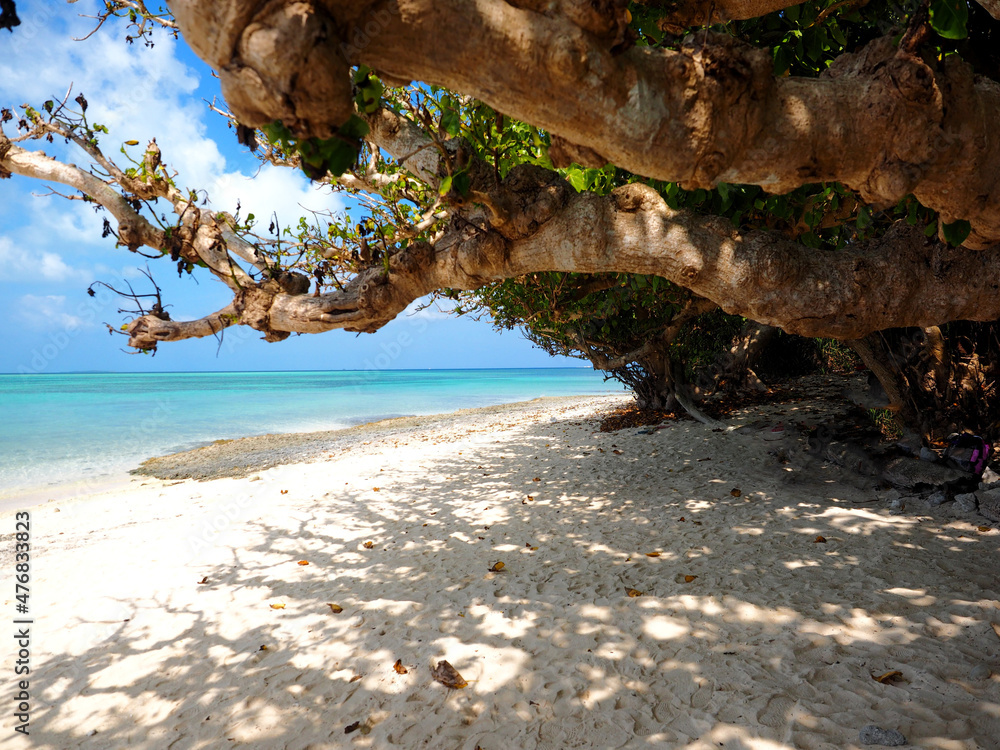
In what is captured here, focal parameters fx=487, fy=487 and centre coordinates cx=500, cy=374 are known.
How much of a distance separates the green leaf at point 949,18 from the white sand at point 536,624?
10.2ft

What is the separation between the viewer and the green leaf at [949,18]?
2113 mm

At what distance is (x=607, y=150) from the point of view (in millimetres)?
2176

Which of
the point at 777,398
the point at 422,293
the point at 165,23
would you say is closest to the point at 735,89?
the point at 422,293

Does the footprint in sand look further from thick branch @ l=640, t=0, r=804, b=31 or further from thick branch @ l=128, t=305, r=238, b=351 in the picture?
thick branch @ l=128, t=305, r=238, b=351

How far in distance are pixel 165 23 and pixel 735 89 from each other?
5.40 meters

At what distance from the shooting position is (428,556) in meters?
4.91

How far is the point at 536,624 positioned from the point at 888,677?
201 cm

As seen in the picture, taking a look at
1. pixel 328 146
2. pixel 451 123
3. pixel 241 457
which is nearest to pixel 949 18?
pixel 451 123

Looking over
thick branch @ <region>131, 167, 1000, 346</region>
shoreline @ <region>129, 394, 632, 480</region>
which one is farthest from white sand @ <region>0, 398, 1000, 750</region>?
shoreline @ <region>129, 394, 632, 480</region>

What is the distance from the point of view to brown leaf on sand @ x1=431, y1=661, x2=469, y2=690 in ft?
9.39

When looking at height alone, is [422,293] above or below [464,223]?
below

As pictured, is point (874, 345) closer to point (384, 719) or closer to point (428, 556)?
point (428, 556)

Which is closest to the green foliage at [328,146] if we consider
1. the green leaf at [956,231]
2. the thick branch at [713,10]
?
the thick branch at [713,10]

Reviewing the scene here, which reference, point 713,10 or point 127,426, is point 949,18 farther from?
point 127,426
